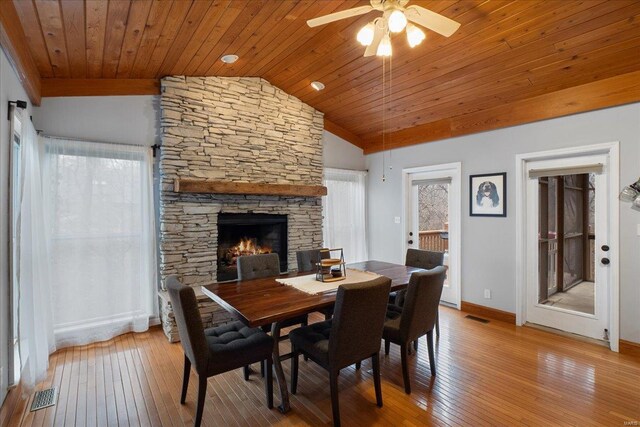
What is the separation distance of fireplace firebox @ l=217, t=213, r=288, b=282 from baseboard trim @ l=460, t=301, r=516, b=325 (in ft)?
8.33

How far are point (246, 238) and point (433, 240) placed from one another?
111 inches

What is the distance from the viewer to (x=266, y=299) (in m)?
2.31

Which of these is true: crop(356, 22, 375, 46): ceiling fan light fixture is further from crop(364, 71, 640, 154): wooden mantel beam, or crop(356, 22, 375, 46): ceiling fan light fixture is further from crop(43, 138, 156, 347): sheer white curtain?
crop(43, 138, 156, 347): sheer white curtain

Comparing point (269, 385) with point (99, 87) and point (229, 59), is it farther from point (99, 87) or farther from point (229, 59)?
point (99, 87)

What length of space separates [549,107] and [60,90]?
16.9 feet

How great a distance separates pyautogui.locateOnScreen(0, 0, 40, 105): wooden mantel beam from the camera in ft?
6.57

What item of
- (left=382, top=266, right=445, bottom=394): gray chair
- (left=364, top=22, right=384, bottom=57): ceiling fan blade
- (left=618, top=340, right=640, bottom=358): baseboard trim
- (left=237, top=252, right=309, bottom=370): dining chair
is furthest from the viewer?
(left=237, top=252, right=309, bottom=370): dining chair

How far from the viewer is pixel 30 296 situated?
2.50 meters

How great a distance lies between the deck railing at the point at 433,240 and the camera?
4.84 m

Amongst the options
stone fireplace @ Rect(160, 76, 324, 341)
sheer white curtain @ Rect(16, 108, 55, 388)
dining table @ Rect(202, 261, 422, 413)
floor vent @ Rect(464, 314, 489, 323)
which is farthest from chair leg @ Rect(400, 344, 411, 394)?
sheer white curtain @ Rect(16, 108, 55, 388)

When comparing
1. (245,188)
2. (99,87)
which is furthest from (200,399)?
(99,87)

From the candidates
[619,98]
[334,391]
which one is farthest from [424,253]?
[619,98]

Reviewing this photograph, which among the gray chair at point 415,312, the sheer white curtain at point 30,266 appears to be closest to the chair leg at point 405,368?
the gray chair at point 415,312

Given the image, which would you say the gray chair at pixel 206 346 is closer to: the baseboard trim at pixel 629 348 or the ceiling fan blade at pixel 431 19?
the ceiling fan blade at pixel 431 19
